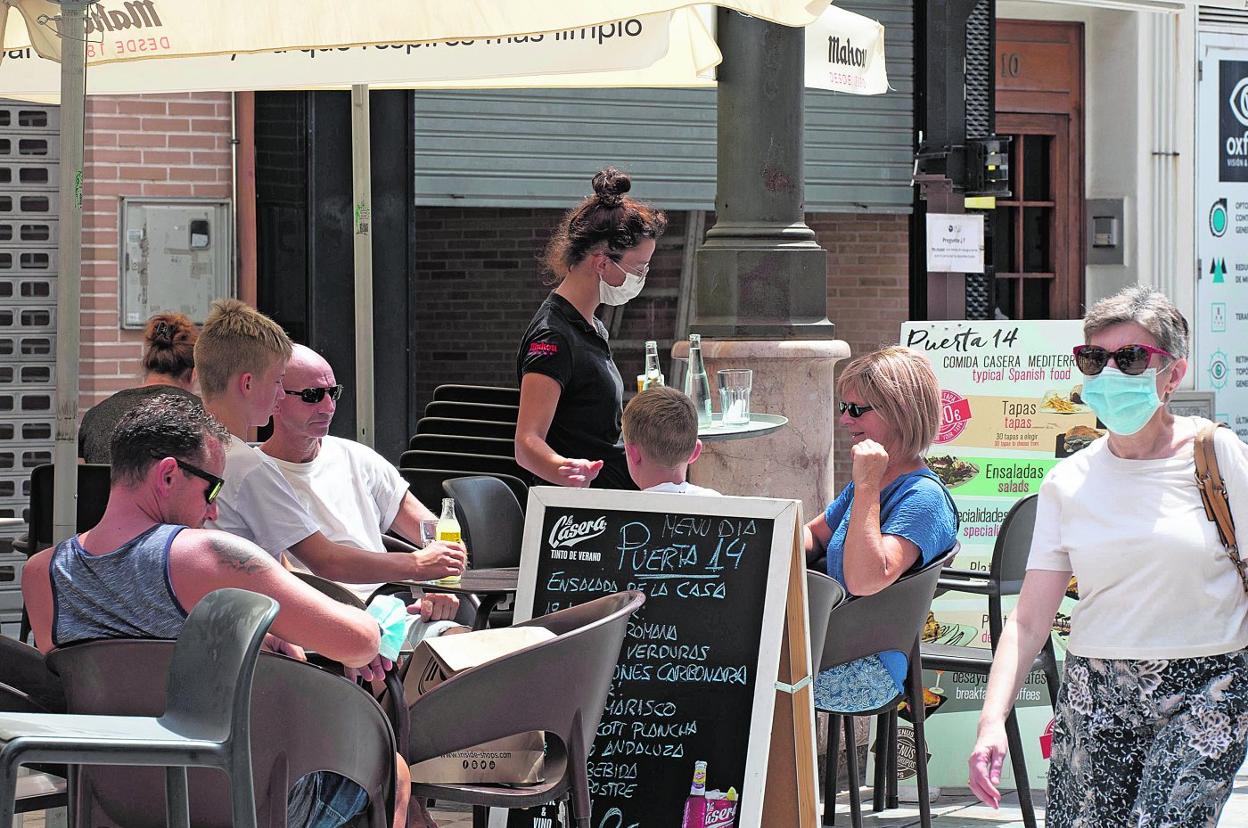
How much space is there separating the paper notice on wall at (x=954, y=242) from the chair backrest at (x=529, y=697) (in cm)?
671

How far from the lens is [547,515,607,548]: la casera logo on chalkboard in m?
3.99

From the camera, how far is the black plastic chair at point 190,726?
8.34 feet

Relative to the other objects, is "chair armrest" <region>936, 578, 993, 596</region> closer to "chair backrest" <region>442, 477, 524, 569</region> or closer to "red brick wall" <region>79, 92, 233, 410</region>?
"chair backrest" <region>442, 477, 524, 569</region>

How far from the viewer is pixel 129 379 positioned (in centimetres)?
798

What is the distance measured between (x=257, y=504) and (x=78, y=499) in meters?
1.45

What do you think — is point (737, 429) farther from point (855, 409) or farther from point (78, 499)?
point (78, 499)

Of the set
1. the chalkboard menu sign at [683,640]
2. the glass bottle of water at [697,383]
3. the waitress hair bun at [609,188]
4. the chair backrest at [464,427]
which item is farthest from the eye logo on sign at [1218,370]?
the chalkboard menu sign at [683,640]

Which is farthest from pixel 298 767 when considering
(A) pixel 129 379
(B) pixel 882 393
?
(A) pixel 129 379

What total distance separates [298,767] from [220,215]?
5712 millimetres

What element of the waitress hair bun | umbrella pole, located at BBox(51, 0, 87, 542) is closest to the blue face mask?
the waitress hair bun

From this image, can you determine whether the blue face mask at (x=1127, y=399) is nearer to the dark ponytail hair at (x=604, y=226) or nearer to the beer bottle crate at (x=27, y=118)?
the dark ponytail hair at (x=604, y=226)

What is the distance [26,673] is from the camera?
3.24 meters

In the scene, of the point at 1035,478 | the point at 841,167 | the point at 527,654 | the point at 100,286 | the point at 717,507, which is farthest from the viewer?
the point at 841,167

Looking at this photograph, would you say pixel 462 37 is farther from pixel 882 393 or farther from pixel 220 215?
pixel 220 215
